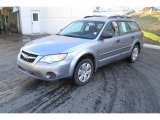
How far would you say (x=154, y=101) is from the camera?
4.32 m

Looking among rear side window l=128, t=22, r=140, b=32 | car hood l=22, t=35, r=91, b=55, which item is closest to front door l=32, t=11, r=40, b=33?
rear side window l=128, t=22, r=140, b=32

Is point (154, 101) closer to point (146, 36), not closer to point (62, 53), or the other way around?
point (62, 53)

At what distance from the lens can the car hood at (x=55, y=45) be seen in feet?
15.1

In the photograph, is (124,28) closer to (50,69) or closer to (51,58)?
(51,58)

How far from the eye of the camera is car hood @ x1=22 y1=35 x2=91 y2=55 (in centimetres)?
459

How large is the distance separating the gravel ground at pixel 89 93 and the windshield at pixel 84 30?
3.98 feet

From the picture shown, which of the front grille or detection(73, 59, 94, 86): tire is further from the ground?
the front grille

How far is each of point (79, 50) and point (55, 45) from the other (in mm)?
575

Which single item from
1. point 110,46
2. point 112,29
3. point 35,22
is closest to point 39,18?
point 35,22

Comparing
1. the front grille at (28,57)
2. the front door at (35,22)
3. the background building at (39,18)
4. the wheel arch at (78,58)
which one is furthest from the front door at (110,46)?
the front door at (35,22)

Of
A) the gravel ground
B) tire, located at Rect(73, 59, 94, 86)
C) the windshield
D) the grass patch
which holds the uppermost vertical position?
the windshield

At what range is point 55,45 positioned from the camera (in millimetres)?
4836

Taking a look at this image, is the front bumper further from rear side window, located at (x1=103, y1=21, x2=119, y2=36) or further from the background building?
the background building

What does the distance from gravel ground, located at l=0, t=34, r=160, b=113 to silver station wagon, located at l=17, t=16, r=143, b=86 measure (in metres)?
0.39
